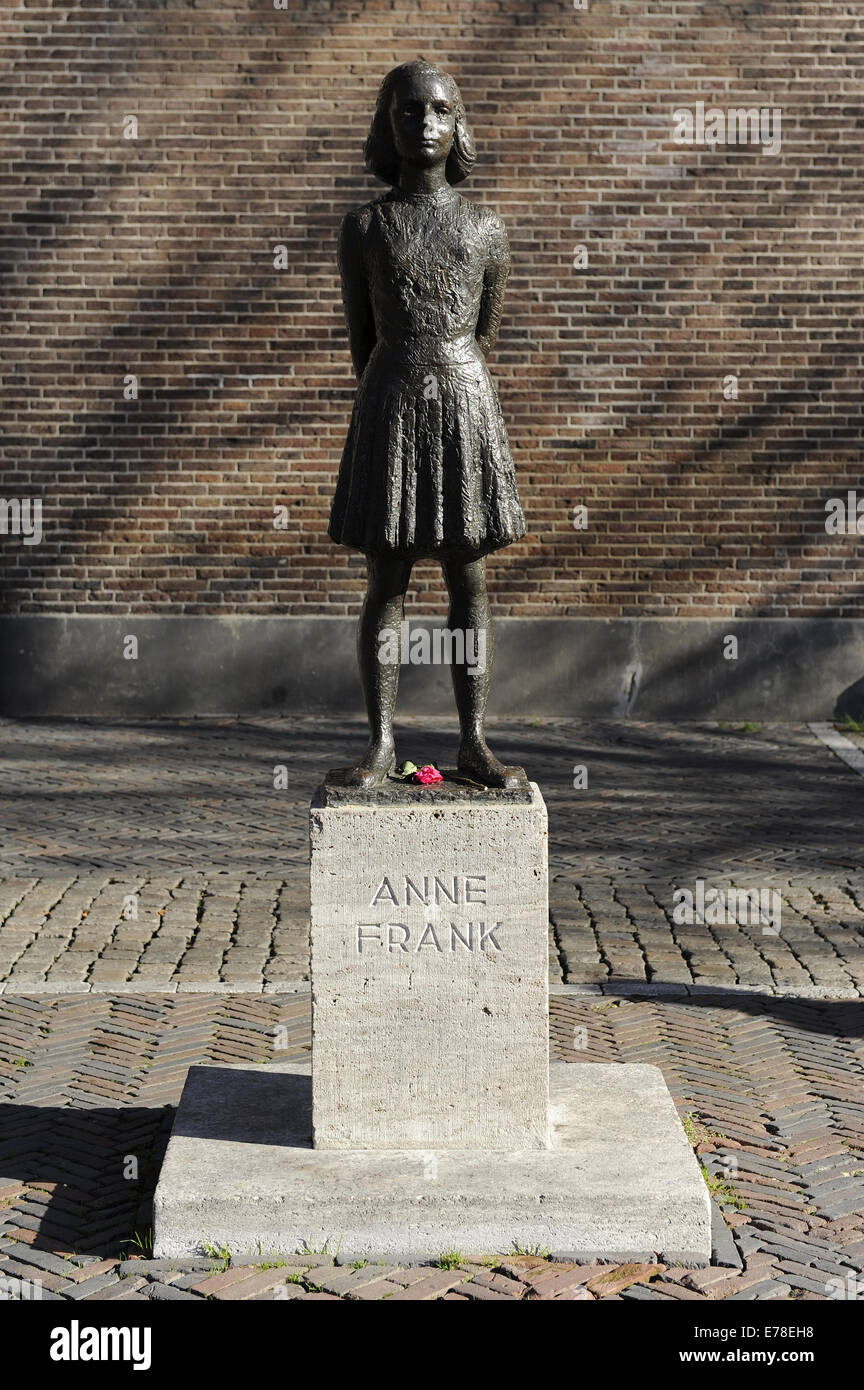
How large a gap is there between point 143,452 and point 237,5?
10.6 ft

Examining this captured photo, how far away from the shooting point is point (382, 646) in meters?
4.82

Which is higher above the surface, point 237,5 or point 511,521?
point 237,5

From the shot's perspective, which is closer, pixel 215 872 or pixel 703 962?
pixel 703 962

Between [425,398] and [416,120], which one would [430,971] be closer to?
[425,398]

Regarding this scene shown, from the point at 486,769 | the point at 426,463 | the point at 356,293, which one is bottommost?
the point at 486,769

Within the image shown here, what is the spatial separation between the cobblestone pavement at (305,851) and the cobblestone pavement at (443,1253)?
0.34 metres

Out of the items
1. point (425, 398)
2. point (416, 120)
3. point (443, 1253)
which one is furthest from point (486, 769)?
point (416, 120)

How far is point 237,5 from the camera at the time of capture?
11.8m

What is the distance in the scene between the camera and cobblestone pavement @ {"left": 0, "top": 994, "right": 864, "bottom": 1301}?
4.02 meters

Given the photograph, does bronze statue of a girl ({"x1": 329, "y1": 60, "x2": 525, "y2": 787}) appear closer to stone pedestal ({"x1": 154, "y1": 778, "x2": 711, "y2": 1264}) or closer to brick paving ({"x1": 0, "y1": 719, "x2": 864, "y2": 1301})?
stone pedestal ({"x1": 154, "y1": 778, "x2": 711, "y2": 1264})

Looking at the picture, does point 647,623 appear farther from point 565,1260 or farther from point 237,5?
point 565,1260

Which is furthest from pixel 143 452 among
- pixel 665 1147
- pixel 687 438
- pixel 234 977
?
pixel 665 1147

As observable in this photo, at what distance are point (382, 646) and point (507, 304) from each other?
7.68 metres

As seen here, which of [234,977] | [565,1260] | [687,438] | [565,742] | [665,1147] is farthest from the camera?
[687,438]
